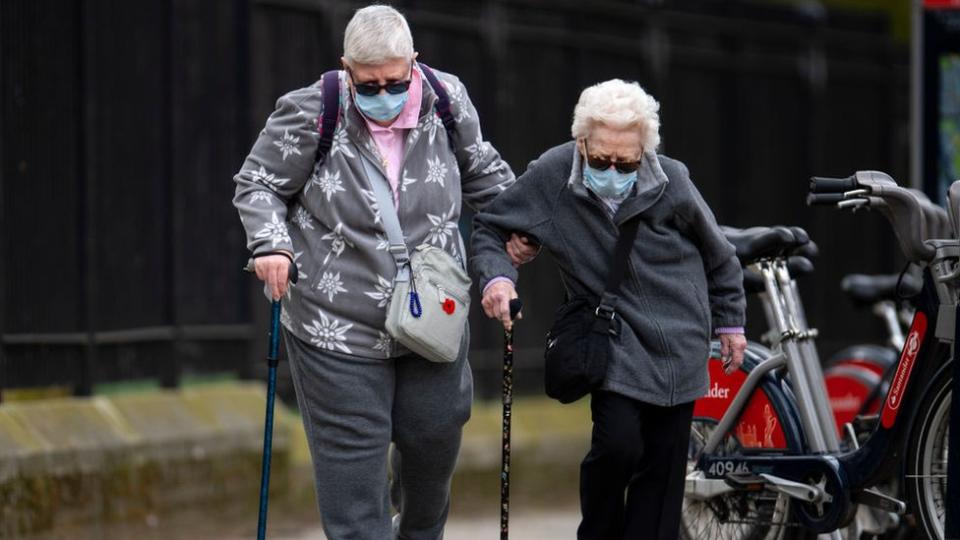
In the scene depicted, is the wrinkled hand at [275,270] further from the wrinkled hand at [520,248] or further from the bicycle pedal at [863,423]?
the bicycle pedal at [863,423]

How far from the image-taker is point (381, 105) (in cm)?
557

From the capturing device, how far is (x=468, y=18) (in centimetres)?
1116

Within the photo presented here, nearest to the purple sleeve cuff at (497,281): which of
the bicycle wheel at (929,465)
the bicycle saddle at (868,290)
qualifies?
the bicycle wheel at (929,465)

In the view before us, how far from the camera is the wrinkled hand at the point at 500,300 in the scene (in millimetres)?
5723

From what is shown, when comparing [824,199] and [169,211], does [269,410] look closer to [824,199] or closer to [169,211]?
[824,199]

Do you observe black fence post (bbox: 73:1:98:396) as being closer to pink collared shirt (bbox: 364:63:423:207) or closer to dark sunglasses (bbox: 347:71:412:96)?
pink collared shirt (bbox: 364:63:423:207)

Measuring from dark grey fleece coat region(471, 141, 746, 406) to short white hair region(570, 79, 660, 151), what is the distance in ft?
0.39

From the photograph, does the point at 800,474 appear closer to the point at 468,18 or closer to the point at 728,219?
the point at 468,18

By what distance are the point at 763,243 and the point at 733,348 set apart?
0.93 meters

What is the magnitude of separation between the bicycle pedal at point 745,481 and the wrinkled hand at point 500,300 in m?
1.35

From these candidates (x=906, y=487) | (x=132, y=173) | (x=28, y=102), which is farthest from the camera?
(x=132, y=173)

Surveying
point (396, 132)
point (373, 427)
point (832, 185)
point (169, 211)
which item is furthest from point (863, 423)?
point (169, 211)

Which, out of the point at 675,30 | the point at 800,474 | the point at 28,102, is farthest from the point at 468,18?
the point at 800,474

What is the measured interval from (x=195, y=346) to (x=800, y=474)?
3.77m
